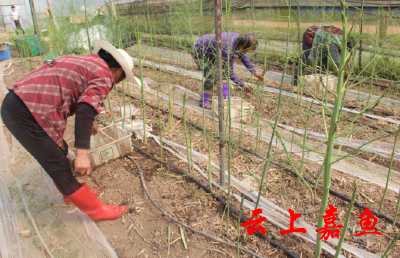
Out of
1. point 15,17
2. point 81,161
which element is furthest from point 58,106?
point 15,17

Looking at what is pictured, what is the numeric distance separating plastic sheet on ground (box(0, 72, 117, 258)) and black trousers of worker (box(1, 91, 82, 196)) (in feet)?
1.01

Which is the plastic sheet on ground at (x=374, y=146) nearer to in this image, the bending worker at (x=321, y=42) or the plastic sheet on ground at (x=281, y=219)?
the bending worker at (x=321, y=42)

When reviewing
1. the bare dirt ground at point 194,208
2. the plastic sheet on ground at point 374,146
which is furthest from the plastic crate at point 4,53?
the plastic sheet on ground at point 374,146

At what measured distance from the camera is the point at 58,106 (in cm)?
167

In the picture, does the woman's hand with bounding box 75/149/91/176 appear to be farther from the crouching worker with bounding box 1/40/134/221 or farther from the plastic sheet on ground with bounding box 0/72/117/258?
the plastic sheet on ground with bounding box 0/72/117/258

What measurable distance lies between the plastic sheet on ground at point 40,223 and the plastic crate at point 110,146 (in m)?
0.42

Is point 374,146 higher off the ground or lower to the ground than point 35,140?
lower

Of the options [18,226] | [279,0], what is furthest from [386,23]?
[18,226]

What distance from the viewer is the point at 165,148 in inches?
112

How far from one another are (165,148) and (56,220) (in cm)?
118

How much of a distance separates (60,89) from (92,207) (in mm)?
810

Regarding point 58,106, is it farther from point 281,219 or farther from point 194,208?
point 281,219

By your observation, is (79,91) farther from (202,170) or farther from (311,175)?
(311,175)

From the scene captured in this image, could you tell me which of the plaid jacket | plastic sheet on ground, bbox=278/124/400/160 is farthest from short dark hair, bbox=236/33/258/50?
the plaid jacket
